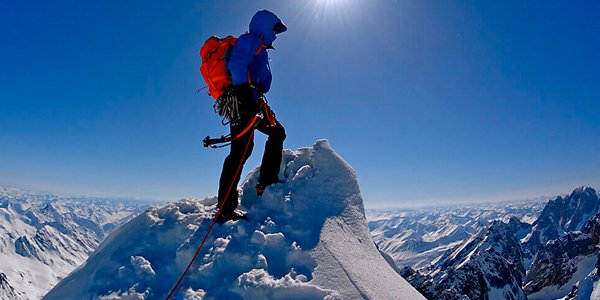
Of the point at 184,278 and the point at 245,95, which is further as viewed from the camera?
the point at 245,95

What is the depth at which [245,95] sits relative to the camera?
7223 mm

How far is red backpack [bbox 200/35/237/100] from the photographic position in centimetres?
731

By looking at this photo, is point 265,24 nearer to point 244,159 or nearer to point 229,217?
point 244,159

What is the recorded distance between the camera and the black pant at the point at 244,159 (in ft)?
23.5

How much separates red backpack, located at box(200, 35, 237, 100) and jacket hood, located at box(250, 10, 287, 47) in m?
0.50

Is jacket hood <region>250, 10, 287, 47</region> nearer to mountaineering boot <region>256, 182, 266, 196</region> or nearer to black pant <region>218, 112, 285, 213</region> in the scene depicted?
black pant <region>218, 112, 285, 213</region>

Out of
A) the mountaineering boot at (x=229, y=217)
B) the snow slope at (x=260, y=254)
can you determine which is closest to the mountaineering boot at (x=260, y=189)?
the snow slope at (x=260, y=254)

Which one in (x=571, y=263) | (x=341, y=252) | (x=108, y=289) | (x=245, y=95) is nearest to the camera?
(x=108, y=289)

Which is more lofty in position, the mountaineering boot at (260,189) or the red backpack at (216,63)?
the red backpack at (216,63)

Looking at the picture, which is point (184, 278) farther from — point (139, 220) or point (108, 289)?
point (139, 220)

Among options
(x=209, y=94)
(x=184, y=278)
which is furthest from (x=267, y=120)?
(x=184, y=278)

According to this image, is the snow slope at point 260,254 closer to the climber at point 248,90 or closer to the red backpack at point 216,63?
the climber at point 248,90

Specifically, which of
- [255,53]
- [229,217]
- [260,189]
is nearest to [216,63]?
[255,53]

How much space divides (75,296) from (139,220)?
66.2 inches
